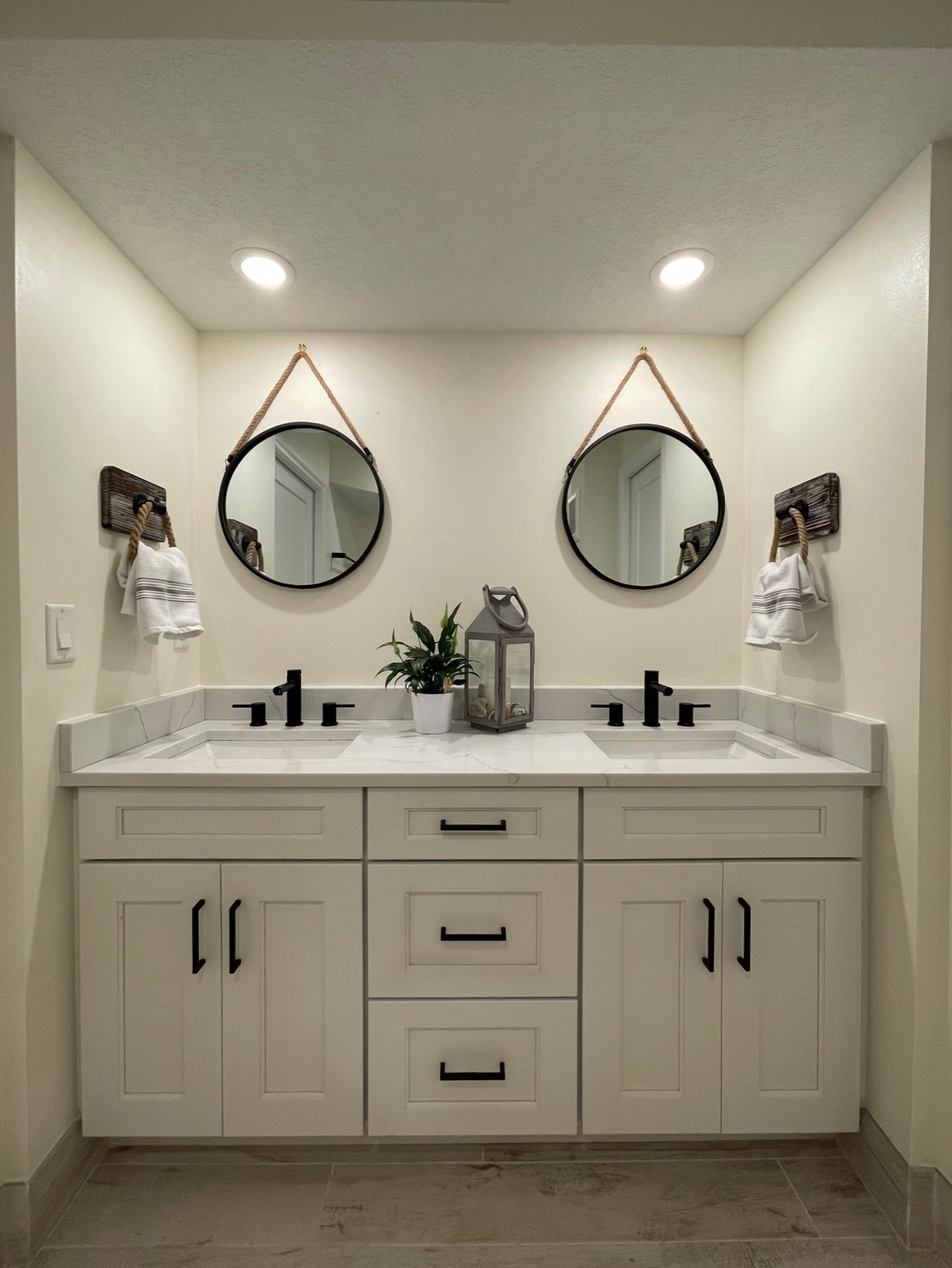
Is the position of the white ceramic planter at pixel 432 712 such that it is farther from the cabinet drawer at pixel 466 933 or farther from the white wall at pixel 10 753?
the white wall at pixel 10 753

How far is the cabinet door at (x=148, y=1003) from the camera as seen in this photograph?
54.4 inches

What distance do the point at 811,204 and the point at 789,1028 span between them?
184cm

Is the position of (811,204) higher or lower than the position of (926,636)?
higher

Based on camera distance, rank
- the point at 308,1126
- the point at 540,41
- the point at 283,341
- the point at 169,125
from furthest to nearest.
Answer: the point at 283,341 → the point at 308,1126 → the point at 169,125 → the point at 540,41

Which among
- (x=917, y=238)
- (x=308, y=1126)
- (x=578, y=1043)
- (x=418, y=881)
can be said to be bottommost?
(x=308, y=1126)

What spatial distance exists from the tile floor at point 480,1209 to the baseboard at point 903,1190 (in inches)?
1.1

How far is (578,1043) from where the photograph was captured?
140 centimetres

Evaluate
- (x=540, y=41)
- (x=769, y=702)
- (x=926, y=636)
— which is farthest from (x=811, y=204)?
(x=769, y=702)

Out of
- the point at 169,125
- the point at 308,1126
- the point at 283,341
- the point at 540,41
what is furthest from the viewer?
the point at 283,341

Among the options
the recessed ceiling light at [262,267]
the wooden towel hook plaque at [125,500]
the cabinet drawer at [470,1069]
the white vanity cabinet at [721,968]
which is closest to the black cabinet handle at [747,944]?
the white vanity cabinet at [721,968]

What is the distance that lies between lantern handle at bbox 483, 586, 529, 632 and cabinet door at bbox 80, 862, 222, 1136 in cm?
98

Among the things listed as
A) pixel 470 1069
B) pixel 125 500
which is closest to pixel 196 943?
pixel 470 1069

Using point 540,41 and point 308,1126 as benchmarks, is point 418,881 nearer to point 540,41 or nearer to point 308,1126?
point 308,1126

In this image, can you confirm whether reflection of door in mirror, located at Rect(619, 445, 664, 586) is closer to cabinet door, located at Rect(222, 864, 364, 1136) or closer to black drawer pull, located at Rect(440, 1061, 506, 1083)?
cabinet door, located at Rect(222, 864, 364, 1136)
